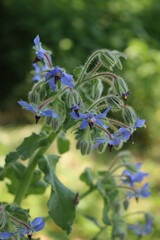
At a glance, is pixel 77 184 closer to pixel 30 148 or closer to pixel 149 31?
pixel 30 148

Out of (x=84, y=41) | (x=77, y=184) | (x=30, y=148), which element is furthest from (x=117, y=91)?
(x=84, y=41)

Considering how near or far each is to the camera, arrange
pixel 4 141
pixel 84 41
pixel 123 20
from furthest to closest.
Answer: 1. pixel 123 20
2. pixel 84 41
3. pixel 4 141

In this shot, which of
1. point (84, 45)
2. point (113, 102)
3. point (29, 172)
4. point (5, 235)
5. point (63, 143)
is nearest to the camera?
point (5, 235)

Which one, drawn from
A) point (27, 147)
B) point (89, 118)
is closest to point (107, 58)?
point (89, 118)

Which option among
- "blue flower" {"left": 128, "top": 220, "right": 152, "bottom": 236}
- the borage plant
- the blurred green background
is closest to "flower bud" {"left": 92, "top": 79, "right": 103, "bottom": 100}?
the borage plant

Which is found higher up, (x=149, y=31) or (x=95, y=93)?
(x=149, y=31)

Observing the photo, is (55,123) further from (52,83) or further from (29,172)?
(29,172)
